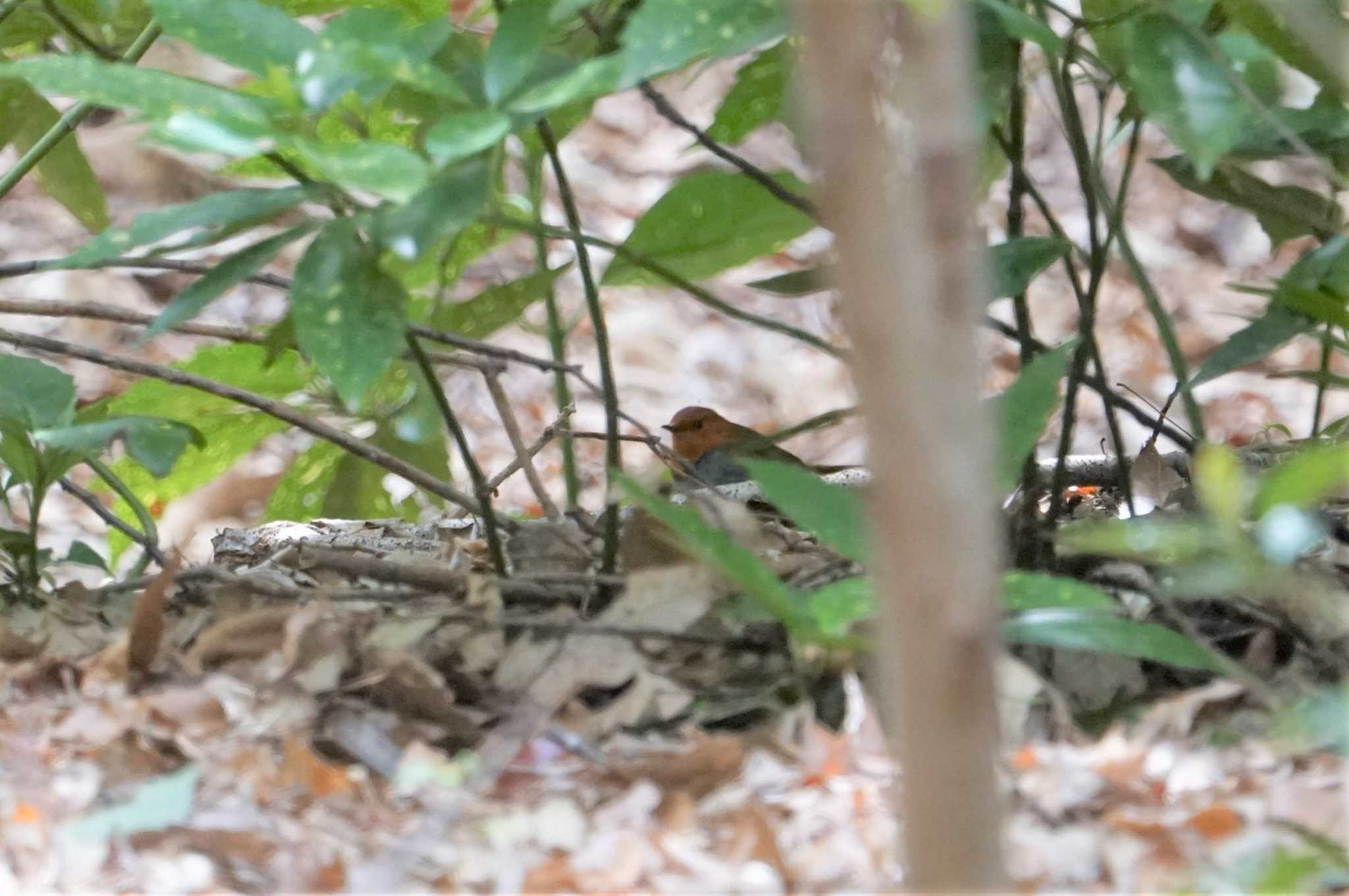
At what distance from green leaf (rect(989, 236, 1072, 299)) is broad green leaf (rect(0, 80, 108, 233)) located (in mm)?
1031

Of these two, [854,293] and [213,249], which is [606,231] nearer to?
[213,249]

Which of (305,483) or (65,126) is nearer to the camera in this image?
(65,126)

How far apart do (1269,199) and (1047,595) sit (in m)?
0.63

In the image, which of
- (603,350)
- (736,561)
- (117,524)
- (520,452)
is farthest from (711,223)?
(117,524)

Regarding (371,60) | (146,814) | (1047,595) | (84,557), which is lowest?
(146,814)

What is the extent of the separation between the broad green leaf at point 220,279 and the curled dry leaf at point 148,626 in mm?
208

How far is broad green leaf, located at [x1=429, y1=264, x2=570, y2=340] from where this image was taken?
1.47 m

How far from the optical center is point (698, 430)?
10.8 feet

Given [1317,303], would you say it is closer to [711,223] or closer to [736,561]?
[711,223]

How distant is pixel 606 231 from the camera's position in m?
4.97

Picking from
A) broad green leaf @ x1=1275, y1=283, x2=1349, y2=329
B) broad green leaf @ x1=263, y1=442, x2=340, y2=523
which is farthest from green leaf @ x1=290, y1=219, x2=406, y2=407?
broad green leaf @ x1=263, y1=442, x2=340, y2=523

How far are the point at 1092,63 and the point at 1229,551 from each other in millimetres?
Answer: 725

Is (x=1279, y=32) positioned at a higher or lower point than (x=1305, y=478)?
higher

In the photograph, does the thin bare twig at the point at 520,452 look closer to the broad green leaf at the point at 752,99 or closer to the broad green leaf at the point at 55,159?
the broad green leaf at the point at 752,99
